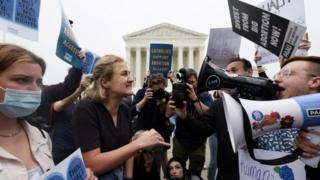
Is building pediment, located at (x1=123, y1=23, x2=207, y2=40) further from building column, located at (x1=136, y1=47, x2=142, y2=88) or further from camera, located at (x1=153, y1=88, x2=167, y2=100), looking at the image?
camera, located at (x1=153, y1=88, x2=167, y2=100)

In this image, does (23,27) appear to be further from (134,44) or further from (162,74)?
(134,44)

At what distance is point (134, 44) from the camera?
60344 mm

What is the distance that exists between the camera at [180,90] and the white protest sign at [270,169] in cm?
123

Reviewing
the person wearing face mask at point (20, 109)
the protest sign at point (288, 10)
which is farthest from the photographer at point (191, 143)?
the person wearing face mask at point (20, 109)

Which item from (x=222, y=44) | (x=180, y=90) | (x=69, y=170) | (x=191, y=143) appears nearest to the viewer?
(x=69, y=170)

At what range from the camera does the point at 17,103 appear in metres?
2.03

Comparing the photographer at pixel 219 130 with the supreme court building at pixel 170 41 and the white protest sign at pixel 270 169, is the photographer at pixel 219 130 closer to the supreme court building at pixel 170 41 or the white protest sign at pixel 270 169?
the white protest sign at pixel 270 169

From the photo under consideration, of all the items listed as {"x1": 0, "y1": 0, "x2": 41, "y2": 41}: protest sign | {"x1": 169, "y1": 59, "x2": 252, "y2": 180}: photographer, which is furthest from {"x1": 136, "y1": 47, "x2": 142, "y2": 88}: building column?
{"x1": 169, "y1": 59, "x2": 252, "y2": 180}: photographer

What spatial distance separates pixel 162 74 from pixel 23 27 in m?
2.98

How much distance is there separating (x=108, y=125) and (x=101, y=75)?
442 millimetres

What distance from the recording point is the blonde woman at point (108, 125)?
2.78m

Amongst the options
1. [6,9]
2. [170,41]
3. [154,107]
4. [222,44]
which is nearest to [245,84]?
[6,9]

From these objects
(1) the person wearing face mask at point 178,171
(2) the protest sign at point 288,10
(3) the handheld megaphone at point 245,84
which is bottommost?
(1) the person wearing face mask at point 178,171

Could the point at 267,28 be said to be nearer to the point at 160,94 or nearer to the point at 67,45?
the point at 67,45
